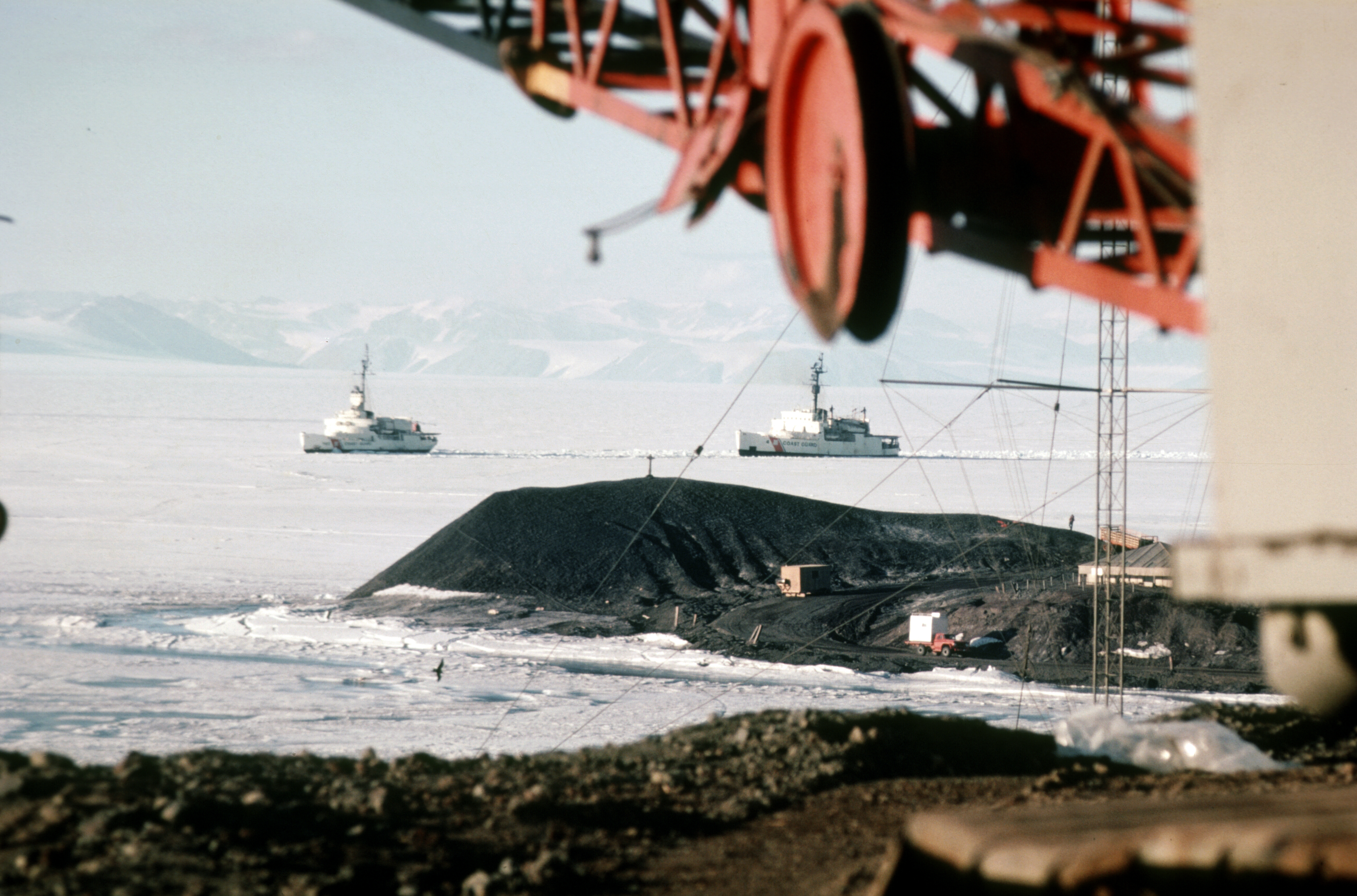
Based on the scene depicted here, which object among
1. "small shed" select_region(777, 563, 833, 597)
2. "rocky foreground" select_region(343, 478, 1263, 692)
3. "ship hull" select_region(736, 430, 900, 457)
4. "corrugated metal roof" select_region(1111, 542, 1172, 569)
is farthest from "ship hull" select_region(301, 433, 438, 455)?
"corrugated metal roof" select_region(1111, 542, 1172, 569)

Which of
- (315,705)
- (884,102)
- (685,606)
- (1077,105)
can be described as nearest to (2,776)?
(884,102)

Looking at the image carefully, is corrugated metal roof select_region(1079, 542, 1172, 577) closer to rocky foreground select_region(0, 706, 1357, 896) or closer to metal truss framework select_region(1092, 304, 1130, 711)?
metal truss framework select_region(1092, 304, 1130, 711)

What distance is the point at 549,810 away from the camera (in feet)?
17.9

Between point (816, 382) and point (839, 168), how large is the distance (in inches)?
2280

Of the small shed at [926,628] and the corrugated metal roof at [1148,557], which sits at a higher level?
the corrugated metal roof at [1148,557]

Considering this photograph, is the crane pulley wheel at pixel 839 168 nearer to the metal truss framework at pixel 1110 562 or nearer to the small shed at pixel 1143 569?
the metal truss framework at pixel 1110 562

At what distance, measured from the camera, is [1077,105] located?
3352 millimetres

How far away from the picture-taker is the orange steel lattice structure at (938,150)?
334 cm

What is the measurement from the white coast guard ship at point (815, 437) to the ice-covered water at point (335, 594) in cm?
195

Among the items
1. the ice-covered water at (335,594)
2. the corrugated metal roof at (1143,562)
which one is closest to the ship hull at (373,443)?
the ice-covered water at (335,594)

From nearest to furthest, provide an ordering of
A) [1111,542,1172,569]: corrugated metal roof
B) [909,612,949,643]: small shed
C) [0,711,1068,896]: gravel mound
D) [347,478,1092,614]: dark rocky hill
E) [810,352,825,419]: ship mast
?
[0,711,1068,896]: gravel mound < [909,612,949,643]: small shed < [1111,542,1172,569]: corrugated metal roof < [347,478,1092,614]: dark rocky hill < [810,352,825,419]: ship mast

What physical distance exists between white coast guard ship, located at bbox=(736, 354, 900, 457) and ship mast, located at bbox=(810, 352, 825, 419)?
0.14 feet

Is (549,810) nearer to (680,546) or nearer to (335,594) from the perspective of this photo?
(335,594)

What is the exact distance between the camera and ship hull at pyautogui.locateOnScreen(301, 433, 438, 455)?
200 feet
